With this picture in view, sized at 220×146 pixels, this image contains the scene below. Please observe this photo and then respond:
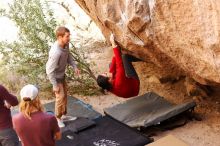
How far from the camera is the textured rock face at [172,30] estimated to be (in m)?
4.50

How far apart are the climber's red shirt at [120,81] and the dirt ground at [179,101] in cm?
95

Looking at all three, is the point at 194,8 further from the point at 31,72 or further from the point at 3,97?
→ the point at 31,72

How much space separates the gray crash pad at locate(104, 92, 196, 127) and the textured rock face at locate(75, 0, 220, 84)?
792 mm

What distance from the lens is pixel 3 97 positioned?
4.64 metres

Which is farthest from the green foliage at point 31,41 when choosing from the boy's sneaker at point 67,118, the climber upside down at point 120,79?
the climber upside down at point 120,79

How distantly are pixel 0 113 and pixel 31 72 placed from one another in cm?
358

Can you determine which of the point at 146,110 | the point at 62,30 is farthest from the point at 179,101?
the point at 62,30

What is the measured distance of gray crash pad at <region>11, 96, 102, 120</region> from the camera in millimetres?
7121

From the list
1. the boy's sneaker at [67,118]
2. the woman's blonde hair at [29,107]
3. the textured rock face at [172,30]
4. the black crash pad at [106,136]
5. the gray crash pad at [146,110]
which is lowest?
the black crash pad at [106,136]

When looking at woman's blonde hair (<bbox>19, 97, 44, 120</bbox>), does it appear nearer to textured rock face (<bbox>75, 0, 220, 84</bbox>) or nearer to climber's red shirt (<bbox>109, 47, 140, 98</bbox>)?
textured rock face (<bbox>75, 0, 220, 84</bbox>)

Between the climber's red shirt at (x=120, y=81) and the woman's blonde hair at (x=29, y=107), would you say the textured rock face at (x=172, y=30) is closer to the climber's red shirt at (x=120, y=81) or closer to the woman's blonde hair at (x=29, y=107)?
the climber's red shirt at (x=120, y=81)

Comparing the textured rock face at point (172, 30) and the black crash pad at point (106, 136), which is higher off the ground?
the textured rock face at point (172, 30)

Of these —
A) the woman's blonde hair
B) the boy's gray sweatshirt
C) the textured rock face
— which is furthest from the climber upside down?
the woman's blonde hair

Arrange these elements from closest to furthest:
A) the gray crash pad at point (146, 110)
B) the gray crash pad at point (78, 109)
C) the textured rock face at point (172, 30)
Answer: the textured rock face at point (172, 30), the gray crash pad at point (146, 110), the gray crash pad at point (78, 109)
